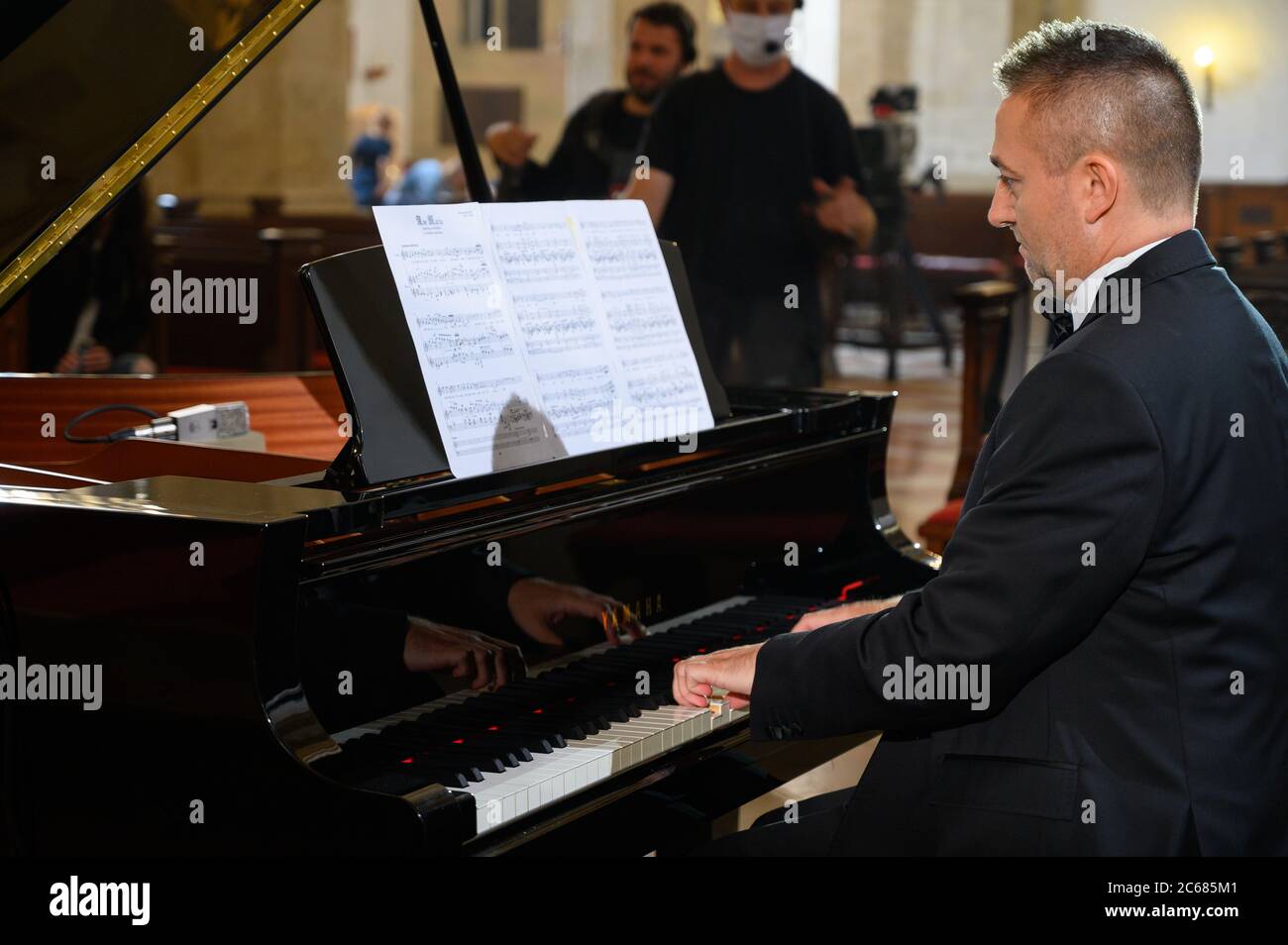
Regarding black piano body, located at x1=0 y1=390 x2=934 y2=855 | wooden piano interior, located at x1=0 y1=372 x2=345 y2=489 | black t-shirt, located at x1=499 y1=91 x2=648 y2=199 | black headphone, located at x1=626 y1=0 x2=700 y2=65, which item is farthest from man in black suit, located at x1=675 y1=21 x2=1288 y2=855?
black headphone, located at x1=626 y1=0 x2=700 y2=65

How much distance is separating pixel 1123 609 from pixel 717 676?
0.48 metres

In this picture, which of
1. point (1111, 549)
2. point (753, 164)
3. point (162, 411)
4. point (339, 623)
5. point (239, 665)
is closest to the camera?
point (1111, 549)

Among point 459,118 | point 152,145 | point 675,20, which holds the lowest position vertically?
point 152,145

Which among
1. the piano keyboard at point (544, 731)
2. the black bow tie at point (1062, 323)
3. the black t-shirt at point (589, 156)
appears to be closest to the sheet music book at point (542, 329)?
the piano keyboard at point (544, 731)

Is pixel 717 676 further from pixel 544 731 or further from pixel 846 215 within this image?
pixel 846 215

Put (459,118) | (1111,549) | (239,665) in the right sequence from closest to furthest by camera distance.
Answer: (1111,549)
(239,665)
(459,118)

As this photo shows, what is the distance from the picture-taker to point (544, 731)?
6.43 feet

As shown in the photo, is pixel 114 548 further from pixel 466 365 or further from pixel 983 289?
pixel 983 289

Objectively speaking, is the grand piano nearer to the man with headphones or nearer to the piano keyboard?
the piano keyboard

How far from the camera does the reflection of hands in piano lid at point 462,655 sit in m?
1.95

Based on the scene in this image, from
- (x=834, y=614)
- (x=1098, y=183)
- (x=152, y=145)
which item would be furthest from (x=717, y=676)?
(x=152, y=145)

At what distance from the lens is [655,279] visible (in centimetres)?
244
